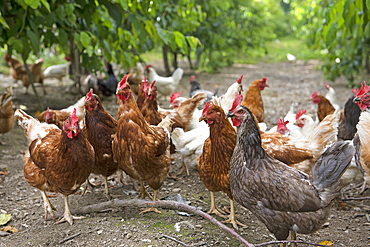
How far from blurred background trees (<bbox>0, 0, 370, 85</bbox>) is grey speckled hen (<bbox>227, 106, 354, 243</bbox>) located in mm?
1234

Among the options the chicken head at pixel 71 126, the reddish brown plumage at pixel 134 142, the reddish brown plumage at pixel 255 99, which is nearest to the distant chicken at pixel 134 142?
the reddish brown plumage at pixel 134 142

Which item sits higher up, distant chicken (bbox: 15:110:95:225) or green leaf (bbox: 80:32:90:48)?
green leaf (bbox: 80:32:90:48)

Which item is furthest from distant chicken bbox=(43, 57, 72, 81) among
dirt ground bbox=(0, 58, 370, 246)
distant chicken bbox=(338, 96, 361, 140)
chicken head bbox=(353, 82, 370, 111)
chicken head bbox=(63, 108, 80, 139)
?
chicken head bbox=(353, 82, 370, 111)

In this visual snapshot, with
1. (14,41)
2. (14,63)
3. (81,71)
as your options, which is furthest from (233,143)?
(14,63)

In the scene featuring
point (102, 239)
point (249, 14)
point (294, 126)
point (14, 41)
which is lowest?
point (102, 239)

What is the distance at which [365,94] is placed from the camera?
12.2ft

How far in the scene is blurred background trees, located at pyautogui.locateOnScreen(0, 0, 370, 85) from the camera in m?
4.05

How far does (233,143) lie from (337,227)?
153 cm

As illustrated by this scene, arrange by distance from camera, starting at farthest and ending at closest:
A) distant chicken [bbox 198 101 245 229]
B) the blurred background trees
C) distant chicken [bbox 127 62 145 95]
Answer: distant chicken [bbox 127 62 145 95]
the blurred background trees
distant chicken [bbox 198 101 245 229]

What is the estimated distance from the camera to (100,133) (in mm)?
3604

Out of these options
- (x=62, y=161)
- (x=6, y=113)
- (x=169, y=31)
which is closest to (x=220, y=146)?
(x=62, y=161)

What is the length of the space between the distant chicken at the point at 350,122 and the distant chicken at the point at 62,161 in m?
3.39

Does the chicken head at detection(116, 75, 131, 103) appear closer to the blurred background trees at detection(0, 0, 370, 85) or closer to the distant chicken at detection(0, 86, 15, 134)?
the blurred background trees at detection(0, 0, 370, 85)

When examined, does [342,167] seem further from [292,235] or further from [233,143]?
[233,143]
